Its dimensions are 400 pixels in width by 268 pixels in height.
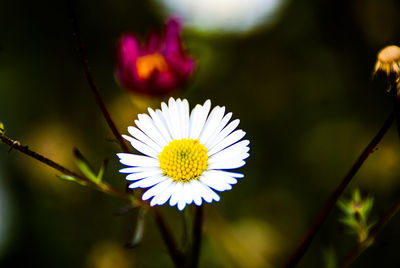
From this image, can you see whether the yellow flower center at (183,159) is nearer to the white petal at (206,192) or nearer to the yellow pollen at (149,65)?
the white petal at (206,192)

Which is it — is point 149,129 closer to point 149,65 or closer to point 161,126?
point 161,126

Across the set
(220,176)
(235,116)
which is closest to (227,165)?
(220,176)

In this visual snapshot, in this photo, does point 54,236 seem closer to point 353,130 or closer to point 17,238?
point 17,238

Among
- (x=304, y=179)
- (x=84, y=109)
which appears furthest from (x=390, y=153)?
(x=84, y=109)

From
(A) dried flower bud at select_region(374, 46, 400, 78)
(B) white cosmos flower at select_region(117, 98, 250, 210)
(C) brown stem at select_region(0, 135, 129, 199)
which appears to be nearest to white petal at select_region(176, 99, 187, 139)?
(B) white cosmos flower at select_region(117, 98, 250, 210)

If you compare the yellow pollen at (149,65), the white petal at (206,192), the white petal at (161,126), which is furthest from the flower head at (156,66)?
the white petal at (206,192)

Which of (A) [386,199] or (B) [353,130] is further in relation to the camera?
(B) [353,130]
